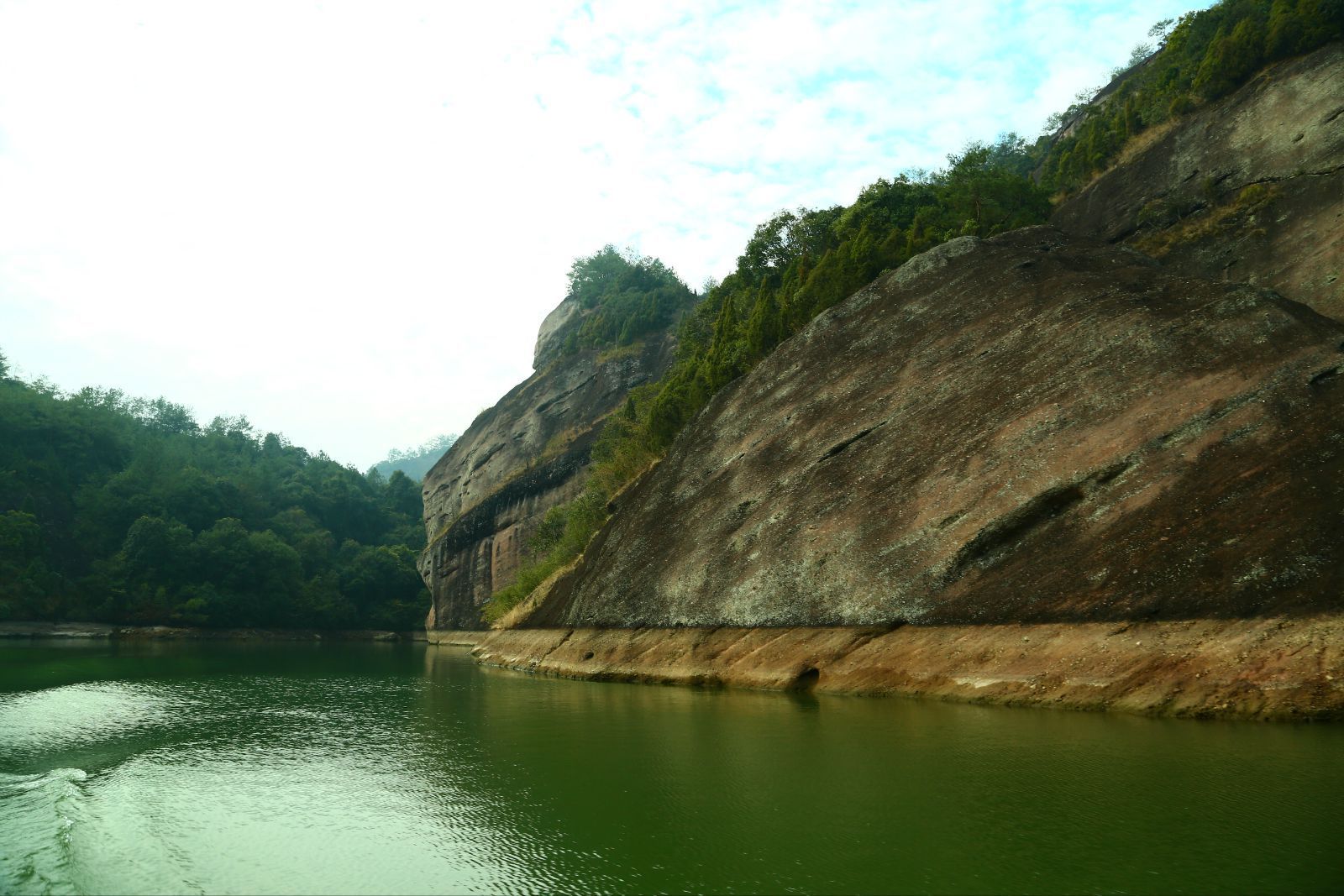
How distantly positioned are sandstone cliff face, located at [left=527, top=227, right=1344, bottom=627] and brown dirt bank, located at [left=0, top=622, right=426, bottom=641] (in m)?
62.7

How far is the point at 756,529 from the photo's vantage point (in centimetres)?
2822

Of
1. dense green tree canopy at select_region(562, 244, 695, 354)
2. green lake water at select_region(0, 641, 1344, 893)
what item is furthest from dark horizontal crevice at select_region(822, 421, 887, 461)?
dense green tree canopy at select_region(562, 244, 695, 354)

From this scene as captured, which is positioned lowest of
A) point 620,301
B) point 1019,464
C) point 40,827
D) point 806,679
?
point 40,827

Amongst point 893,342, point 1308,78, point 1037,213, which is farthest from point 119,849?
point 1037,213

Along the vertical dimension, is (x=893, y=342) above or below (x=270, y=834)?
above

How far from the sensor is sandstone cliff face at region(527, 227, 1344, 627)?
A: 16719 mm

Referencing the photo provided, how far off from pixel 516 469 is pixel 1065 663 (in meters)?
71.1

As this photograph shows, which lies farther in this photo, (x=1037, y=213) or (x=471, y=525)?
(x=471, y=525)

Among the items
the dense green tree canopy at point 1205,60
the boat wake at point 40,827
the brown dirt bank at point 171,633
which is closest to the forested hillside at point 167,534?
the brown dirt bank at point 171,633

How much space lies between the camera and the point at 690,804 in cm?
1041

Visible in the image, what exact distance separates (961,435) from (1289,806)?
1586 centimetres

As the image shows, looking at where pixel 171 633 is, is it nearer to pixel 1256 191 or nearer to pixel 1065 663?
pixel 1065 663

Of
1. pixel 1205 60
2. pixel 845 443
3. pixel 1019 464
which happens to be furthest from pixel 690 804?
pixel 1205 60

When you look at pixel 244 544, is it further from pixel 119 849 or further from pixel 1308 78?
pixel 1308 78
